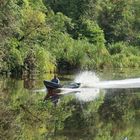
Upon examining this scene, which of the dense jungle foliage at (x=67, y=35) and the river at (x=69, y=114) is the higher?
the dense jungle foliage at (x=67, y=35)

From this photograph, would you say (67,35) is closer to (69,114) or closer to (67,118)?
(69,114)

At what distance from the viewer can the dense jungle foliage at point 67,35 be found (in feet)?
168

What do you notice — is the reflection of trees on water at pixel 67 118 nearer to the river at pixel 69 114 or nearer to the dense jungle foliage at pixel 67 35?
the river at pixel 69 114

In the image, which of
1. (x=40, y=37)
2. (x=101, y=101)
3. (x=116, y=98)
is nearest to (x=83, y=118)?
(x=101, y=101)

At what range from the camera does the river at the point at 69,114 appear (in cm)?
2239

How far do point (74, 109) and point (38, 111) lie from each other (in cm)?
309

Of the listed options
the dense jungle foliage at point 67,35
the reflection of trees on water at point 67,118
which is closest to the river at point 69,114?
the reflection of trees on water at point 67,118

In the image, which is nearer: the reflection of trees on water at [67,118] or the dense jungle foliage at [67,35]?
the reflection of trees on water at [67,118]

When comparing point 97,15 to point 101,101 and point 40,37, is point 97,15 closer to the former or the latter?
point 40,37

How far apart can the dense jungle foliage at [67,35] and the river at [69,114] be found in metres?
7.61

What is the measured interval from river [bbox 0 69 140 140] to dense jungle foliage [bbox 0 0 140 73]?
7.61m

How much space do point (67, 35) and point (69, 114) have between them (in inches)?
1814

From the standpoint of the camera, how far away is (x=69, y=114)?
28.2 metres

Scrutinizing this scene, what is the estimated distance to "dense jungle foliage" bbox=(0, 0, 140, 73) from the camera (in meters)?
51.3
